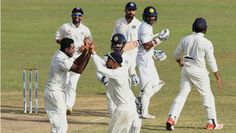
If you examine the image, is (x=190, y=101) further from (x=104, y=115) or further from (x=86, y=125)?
(x=86, y=125)

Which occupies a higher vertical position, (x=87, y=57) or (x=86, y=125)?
(x=87, y=57)

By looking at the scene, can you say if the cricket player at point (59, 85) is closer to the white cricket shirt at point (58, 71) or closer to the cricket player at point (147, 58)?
the white cricket shirt at point (58, 71)

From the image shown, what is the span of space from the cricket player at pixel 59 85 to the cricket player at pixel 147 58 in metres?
3.50

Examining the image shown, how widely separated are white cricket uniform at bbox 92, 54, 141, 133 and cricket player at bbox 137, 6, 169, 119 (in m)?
4.24

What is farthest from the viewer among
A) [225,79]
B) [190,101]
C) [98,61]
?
[225,79]

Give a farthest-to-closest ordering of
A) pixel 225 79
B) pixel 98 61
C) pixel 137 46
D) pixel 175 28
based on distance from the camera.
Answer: pixel 175 28, pixel 225 79, pixel 137 46, pixel 98 61

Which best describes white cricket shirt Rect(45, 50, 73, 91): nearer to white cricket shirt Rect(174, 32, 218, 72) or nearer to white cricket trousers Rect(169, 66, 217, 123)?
white cricket trousers Rect(169, 66, 217, 123)

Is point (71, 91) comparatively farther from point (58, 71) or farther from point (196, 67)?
point (58, 71)

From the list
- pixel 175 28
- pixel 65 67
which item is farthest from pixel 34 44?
pixel 65 67

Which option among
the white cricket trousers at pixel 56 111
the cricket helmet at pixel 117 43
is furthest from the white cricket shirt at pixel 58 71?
the cricket helmet at pixel 117 43

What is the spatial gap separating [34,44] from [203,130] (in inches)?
741

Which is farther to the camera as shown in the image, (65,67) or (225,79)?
(225,79)

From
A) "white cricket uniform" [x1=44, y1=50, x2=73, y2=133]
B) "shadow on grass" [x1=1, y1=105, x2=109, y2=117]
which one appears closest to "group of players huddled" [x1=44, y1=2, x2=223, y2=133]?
"white cricket uniform" [x1=44, y1=50, x2=73, y2=133]

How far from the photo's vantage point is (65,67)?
13.7 m
